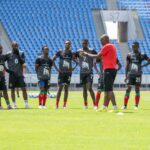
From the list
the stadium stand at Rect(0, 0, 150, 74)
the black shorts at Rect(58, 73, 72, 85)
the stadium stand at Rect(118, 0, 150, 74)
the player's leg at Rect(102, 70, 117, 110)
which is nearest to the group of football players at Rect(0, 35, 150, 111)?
the black shorts at Rect(58, 73, 72, 85)

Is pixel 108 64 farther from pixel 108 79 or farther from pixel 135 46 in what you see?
pixel 135 46

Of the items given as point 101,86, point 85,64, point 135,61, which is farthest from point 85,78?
point 135,61

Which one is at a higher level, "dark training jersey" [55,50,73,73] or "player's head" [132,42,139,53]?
"player's head" [132,42,139,53]

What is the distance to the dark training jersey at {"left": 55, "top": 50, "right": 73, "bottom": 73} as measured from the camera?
20125mm

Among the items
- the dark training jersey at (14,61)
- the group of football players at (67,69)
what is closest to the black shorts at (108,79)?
the group of football players at (67,69)

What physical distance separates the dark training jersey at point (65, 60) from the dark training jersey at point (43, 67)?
0.44 meters

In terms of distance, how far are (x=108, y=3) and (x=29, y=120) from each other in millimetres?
39641

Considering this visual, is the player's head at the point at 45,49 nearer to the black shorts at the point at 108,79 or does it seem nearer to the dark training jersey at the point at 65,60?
the dark training jersey at the point at 65,60

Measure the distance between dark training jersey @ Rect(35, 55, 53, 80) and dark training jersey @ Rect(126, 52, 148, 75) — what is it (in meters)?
2.48

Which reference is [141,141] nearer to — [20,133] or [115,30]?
[20,133]

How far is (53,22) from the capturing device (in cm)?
5066

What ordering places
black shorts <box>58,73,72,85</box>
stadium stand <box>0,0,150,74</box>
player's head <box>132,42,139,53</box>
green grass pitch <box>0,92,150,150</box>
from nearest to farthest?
green grass pitch <box>0,92,150,150</box> → player's head <box>132,42,139,53</box> → black shorts <box>58,73,72,85</box> → stadium stand <box>0,0,150,74</box>

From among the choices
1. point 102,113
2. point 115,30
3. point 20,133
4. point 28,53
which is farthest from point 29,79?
point 20,133

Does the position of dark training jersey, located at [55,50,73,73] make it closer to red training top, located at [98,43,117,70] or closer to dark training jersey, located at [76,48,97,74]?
dark training jersey, located at [76,48,97,74]
